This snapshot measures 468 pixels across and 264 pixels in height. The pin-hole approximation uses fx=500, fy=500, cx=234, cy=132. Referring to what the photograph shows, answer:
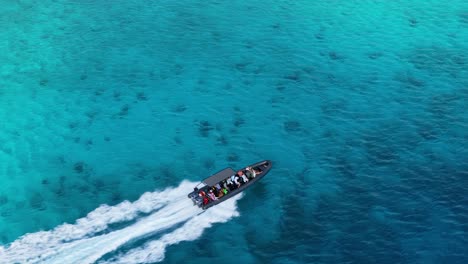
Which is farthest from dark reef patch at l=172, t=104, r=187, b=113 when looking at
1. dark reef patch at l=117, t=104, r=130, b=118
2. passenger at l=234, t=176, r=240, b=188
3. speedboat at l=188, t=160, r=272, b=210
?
passenger at l=234, t=176, r=240, b=188

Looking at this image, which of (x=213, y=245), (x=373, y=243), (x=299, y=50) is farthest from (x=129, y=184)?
(x=299, y=50)

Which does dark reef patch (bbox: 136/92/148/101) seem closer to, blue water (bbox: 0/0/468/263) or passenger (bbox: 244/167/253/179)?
blue water (bbox: 0/0/468/263)

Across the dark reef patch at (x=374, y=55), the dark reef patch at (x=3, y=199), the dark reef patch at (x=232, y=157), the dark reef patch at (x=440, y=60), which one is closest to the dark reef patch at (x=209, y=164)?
the dark reef patch at (x=232, y=157)

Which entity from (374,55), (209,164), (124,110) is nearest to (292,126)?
(209,164)

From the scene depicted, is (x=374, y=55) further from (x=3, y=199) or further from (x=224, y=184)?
(x=3, y=199)

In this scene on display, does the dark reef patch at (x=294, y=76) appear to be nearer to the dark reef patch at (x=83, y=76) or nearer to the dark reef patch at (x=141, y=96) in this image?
the dark reef patch at (x=141, y=96)

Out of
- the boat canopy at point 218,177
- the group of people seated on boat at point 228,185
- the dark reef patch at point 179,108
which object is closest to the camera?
the group of people seated on boat at point 228,185
